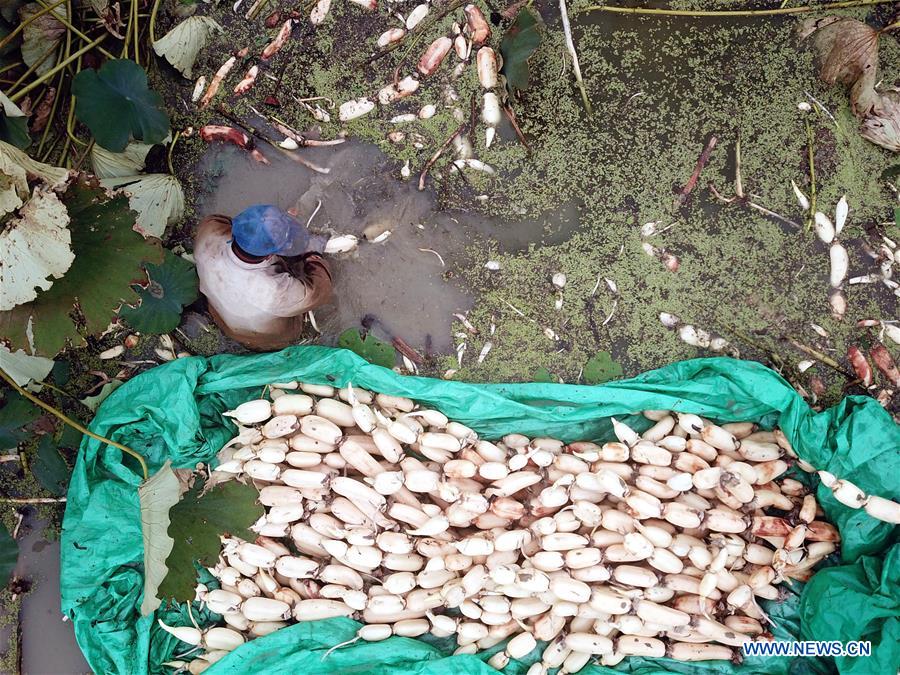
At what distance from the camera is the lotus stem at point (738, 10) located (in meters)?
1.79

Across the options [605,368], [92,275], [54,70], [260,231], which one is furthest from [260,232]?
[605,368]

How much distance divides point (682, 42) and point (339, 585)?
1771mm

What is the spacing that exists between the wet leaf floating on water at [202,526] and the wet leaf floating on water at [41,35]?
1245 millimetres

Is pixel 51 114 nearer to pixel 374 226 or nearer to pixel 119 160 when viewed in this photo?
pixel 119 160

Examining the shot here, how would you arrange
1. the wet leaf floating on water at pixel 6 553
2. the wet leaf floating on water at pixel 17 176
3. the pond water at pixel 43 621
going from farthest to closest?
1. the pond water at pixel 43 621
2. the wet leaf floating on water at pixel 6 553
3. the wet leaf floating on water at pixel 17 176

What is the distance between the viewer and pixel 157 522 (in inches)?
58.7

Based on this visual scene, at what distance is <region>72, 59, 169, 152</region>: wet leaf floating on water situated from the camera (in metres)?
1.59

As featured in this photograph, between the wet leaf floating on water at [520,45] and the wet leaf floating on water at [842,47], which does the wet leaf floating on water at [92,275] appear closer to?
the wet leaf floating on water at [520,45]

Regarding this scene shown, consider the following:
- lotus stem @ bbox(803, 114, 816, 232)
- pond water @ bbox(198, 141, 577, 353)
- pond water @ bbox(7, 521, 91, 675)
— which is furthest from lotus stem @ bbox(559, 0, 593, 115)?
pond water @ bbox(7, 521, 91, 675)

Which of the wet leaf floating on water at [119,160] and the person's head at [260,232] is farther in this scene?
the wet leaf floating on water at [119,160]

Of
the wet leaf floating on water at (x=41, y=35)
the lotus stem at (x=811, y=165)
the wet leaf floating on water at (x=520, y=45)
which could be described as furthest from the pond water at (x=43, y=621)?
the lotus stem at (x=811, y=165)

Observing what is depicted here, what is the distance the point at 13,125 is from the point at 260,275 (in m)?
0.68

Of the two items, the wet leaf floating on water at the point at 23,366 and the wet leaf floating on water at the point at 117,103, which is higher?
the wet leaf floating on water at the point at 117,103

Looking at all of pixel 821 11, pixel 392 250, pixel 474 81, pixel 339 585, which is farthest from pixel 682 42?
pixel 339 585
